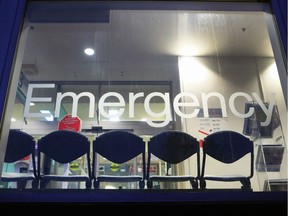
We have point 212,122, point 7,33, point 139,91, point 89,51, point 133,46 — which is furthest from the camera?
point 133,46

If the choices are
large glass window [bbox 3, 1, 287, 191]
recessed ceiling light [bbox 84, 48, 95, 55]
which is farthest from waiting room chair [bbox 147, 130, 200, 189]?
recessed ceiling light [bbox 84, 48, 95, 55]

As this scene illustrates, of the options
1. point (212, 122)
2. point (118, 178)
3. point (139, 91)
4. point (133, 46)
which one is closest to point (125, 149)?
point (118, 178)

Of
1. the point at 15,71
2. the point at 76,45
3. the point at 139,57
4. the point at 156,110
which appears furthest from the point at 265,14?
the point at 76,45

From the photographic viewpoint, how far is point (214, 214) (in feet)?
3.29

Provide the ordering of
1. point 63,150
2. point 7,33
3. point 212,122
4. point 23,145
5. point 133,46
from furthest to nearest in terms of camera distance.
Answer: point 133,46, point 212,122, point 63,150, point 23,145, point 7,33

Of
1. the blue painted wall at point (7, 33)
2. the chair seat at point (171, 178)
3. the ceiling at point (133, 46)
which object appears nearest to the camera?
the blue painted wall at point (7, 33)

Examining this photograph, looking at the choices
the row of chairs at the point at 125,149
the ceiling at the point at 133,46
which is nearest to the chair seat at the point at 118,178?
the row of chairs at the point at 125,149

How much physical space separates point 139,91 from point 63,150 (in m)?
0.76

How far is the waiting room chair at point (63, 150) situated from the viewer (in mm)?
1814

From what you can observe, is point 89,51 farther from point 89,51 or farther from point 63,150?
point 63,150

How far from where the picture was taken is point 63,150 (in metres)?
Result: 1.84

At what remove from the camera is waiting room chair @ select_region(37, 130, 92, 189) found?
181cm

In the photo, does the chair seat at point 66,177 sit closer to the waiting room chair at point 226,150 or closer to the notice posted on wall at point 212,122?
the waiting room chair at point 226,150

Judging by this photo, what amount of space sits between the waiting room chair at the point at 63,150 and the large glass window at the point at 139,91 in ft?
0.31
